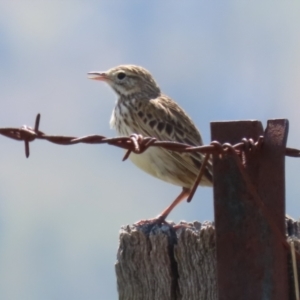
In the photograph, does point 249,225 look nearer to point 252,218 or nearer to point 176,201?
point 252,218

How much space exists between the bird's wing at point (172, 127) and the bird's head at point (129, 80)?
15.5 inches

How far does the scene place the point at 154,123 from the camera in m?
9.50

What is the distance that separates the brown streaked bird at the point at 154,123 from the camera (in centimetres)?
902

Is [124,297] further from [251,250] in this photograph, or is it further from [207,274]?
[251,250]

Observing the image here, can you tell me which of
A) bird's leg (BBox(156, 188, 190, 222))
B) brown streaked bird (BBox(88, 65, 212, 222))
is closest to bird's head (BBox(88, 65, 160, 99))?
brown streaked bird (BBox(88, 65, 212, 222))

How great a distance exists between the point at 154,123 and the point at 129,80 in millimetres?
1264

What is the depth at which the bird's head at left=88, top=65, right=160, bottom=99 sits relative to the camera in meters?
10.4

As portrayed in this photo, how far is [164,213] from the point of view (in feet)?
27.8

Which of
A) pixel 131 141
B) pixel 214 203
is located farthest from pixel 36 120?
A: pixel 214 203

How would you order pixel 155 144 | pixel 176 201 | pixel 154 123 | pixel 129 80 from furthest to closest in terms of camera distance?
pixel 129 80 < pixel 154 123 < pixel 176 201 < pixel 155 144

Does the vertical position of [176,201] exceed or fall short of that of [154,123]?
it falls short

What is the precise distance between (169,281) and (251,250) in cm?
59

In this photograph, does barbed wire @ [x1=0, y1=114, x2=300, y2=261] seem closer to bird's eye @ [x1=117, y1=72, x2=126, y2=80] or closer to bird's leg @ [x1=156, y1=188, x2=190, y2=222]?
bird's leg @ [x1=156, y1=188, x2=190, y2=222]

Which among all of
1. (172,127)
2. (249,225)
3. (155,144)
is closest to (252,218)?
(249,225)
